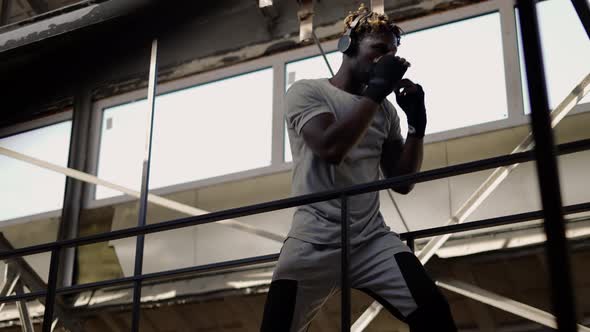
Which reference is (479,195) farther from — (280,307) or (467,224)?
(280,307)

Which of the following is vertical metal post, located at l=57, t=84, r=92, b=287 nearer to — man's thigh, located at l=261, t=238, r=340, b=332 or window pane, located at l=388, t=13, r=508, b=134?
window pane, located at l=388, t=13, r=508, b=134

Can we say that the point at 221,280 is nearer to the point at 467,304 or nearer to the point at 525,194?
the point at 467,304

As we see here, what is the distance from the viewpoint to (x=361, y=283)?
7.38 ft

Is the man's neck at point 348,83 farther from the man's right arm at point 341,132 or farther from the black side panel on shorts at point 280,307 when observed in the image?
the black side panel on shorts at point 280,307

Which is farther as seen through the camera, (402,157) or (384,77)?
(402,157)

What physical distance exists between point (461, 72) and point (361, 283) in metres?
5.03

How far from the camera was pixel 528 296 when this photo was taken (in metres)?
6.79

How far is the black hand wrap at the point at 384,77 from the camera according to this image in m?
2.21

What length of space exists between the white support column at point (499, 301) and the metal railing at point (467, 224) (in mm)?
2794

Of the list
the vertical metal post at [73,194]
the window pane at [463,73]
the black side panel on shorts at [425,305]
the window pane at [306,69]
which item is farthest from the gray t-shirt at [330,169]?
the vertical metal post at [73,194]

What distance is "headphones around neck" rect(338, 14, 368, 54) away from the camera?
244 cm

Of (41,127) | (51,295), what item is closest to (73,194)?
(41,127)

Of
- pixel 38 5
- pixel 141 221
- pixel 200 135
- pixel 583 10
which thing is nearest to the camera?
pixel 583 10

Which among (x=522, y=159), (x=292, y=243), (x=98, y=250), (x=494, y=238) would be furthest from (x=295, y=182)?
(x=98, y=250)
